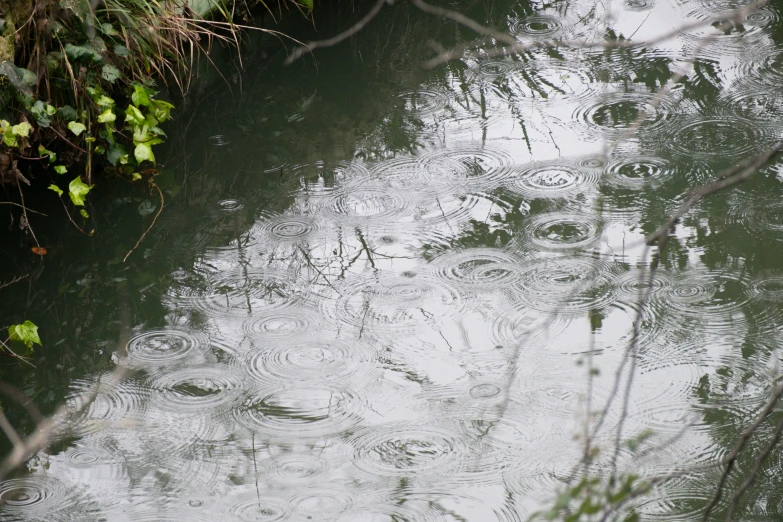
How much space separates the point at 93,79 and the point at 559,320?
165 centimetres

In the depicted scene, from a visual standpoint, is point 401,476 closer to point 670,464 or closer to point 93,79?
point 670,464

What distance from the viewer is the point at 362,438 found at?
2.16 m

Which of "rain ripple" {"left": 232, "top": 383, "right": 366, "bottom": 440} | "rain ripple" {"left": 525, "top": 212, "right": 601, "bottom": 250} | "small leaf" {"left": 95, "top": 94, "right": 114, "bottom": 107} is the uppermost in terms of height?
"small leaf" {"left": 95, "top": 94, "right": 114, "bottom": 107}

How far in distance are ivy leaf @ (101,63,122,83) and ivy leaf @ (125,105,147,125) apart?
0.35 feet

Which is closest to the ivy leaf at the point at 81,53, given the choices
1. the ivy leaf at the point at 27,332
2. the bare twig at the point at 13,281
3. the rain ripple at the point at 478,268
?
the bare twig at the point at 13,281

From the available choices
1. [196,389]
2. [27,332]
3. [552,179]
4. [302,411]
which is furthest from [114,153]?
[552,179]

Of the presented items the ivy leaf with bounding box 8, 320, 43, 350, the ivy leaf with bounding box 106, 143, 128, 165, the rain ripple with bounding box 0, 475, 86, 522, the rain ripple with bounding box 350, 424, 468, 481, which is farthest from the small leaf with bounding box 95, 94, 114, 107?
the rain ripple with bounding box 350, 424, 468, 481

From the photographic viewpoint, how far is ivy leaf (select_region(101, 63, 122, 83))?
2.94 metres

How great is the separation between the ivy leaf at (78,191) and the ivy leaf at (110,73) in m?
0.33

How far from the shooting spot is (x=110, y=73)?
116 inches

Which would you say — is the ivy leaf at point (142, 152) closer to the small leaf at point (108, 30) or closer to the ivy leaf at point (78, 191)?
the ivy leaf at point (78, 191)

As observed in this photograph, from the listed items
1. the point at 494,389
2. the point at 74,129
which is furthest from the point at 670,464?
the point at 74,129

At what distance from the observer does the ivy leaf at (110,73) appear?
294cm

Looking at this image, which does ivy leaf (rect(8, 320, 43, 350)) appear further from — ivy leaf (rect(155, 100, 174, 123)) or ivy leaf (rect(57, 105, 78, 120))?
ivy leaf (rect(155, 100, 174, 123))
